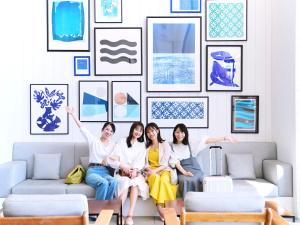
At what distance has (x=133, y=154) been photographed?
570 centimetres

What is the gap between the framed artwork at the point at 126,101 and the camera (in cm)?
639

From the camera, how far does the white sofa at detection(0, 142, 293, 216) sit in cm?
533

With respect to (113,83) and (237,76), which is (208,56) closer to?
(237,76)

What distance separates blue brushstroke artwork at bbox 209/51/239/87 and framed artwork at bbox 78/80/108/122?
162cm

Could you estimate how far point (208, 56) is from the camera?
21.1ft

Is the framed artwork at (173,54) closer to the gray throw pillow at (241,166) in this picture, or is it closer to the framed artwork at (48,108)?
the gray throw pillow at (241,166)

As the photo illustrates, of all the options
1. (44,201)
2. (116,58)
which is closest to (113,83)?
(116,58)

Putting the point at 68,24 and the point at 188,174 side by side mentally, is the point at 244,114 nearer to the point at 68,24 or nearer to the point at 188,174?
the point at 188,174

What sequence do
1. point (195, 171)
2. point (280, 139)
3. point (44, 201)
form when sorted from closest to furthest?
point (44, 201) < point (195, 171) < point (280, 139)

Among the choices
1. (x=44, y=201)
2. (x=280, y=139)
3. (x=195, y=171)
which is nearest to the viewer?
(x=44, y=201)

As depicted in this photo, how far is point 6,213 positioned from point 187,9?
15.2 feet

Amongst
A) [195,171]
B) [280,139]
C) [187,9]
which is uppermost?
[187,9]

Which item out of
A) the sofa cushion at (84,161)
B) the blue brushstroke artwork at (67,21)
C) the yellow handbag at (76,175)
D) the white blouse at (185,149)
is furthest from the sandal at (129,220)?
the blue brushstroke artwork at (67,21)

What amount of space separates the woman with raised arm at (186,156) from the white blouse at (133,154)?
40cm
